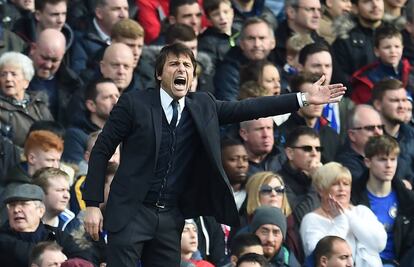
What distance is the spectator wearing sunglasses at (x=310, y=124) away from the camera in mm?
14102

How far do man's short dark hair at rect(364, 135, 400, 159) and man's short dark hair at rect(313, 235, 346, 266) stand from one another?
1.48m

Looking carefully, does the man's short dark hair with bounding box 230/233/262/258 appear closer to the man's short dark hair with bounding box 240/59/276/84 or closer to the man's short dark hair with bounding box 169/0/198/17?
the man's short dark hair with bounding box 240/59/276/84

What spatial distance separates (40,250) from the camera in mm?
11078

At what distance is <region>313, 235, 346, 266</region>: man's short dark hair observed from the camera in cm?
1198

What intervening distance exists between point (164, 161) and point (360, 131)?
17.3ft

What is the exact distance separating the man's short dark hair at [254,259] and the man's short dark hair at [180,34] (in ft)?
12.3

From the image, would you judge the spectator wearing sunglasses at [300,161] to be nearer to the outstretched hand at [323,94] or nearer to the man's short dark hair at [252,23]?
the man's short dark hair at [252,23]

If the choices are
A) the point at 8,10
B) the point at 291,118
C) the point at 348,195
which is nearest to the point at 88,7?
the point at 8,10

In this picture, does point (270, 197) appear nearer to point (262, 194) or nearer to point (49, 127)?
point (262, 194)

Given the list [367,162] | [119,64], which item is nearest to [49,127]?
[119,64]

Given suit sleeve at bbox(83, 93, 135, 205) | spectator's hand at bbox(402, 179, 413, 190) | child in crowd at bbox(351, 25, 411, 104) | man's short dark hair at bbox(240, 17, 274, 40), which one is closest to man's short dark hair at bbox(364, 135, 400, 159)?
spectator's hand at bbox(402, 179, 413, 190)

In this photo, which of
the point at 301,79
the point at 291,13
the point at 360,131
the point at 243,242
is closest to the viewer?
the point at 243,242

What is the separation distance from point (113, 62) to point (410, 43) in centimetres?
393

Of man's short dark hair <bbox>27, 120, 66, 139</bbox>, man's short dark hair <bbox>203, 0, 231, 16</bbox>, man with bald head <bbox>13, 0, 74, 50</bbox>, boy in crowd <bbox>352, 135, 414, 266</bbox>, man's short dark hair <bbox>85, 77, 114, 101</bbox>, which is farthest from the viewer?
man's short dark hair <bbox>203, 0, 231, 16</bbox>
